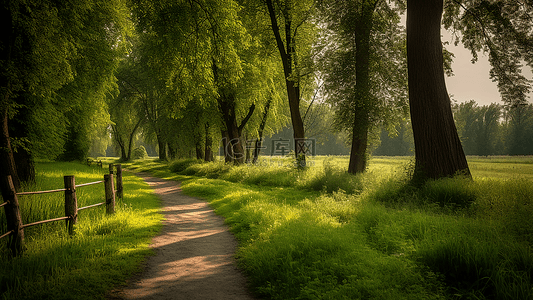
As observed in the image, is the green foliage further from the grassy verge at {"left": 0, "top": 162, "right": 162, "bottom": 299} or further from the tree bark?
the grassy verge at {"left": 0, "top": 162, "right": 162, "bottom": 299}

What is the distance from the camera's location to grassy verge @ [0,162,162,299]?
4027mm

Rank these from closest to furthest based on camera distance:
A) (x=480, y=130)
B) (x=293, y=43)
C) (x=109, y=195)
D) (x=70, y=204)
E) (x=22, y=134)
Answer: (x=70, y=204) < (x=109, y=195) < (x=22, y=134) < (x=293, y=43) < (x=480, y=130)

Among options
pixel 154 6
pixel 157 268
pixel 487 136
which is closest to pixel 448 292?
pixel 157 268

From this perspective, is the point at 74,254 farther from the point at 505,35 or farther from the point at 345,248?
the point at 505,35

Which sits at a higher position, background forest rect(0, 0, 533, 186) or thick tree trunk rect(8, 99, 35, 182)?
background forest rect(0, 0, 533, 186)

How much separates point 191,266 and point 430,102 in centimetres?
799

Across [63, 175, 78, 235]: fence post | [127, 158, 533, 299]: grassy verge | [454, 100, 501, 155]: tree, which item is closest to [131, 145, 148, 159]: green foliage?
[63, 175, 78, 235]: fence post

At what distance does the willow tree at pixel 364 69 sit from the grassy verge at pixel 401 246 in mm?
5116

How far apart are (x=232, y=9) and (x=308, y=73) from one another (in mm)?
6133

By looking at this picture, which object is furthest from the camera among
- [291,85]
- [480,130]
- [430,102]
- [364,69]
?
[480,130]

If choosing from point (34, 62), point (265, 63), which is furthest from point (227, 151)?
point (34, 62)

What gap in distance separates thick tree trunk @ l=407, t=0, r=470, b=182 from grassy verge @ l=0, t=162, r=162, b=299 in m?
8.03

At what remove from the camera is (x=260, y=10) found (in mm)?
16203

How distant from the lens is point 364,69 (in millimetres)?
12344
